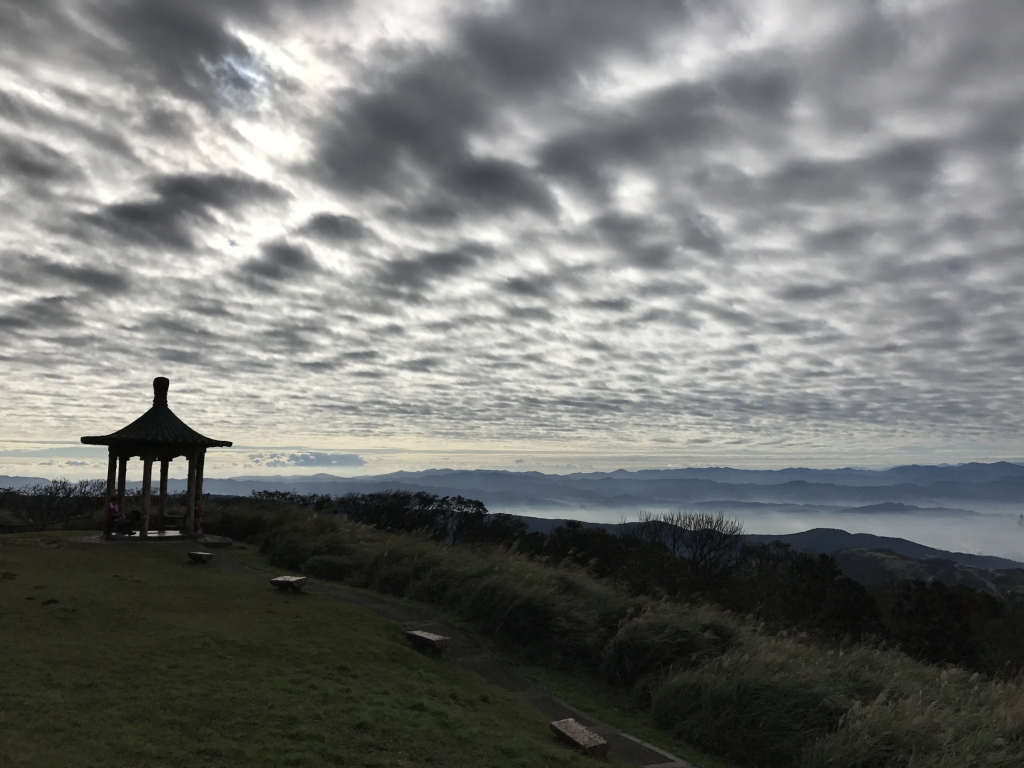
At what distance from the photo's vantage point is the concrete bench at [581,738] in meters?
6.72

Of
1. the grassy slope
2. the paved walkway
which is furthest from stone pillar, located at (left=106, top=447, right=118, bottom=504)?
the grassy slope

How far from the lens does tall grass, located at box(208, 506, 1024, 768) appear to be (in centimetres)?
723

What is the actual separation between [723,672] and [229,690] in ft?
20.5

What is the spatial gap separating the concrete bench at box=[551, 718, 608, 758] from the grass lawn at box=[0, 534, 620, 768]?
5.7 inches

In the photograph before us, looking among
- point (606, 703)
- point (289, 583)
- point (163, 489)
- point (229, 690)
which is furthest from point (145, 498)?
point (606, 703)

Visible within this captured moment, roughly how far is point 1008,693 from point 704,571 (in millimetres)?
22638

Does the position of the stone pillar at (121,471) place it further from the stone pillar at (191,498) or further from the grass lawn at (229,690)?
the grass lawn at (229,690)

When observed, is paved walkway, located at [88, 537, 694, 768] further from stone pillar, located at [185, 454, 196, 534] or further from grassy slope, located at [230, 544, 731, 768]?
stone pillar, located at [185, 454, 196, 534]

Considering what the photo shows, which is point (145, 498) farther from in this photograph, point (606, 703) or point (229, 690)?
point (606, 703)

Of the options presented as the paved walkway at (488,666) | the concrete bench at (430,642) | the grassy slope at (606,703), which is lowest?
the grassy slope at (606,703)

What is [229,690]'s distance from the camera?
269 inches


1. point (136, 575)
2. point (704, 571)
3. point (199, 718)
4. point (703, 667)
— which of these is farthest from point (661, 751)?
point (704, 571)

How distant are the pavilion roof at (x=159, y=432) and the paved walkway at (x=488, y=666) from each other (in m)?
4.86

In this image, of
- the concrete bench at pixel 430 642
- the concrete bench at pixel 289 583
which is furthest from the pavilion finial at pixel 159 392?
the concrete bench at pixel 430 642
